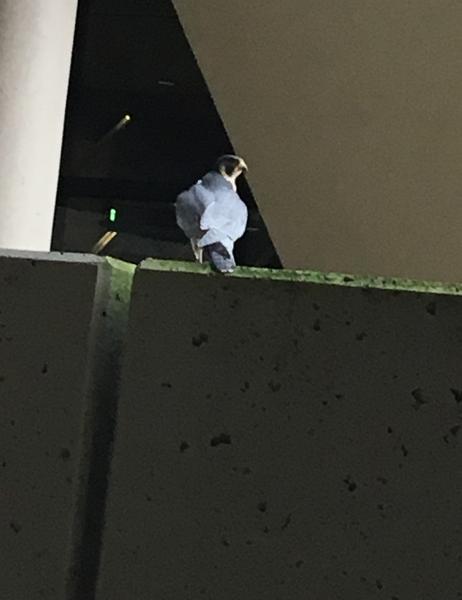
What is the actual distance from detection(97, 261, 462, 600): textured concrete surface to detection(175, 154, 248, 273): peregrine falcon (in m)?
0.10

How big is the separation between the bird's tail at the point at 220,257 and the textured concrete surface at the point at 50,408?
0.05 m

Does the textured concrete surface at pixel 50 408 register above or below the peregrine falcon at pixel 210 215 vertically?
below

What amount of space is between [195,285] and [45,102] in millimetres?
2042

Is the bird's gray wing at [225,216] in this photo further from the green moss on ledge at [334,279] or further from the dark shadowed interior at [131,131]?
the dark shadowed interior at [131,131]

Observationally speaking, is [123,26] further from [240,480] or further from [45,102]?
[240,480]

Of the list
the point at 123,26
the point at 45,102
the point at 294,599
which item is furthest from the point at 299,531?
the point at 123,26

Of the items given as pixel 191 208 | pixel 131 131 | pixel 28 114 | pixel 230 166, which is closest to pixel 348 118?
pixel 28 114

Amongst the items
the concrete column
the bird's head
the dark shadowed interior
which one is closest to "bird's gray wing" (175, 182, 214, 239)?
the bird's head

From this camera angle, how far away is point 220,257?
517 millimetres

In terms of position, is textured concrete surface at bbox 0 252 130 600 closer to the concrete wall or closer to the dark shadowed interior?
the concrete wall

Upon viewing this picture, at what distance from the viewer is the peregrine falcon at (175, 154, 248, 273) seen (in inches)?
22.9

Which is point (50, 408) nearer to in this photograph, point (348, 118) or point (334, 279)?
point (334, 279)

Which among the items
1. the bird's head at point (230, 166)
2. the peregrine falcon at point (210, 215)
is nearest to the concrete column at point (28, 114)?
the bird's head at point (230, 166)

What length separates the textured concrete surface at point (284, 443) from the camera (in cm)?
44
